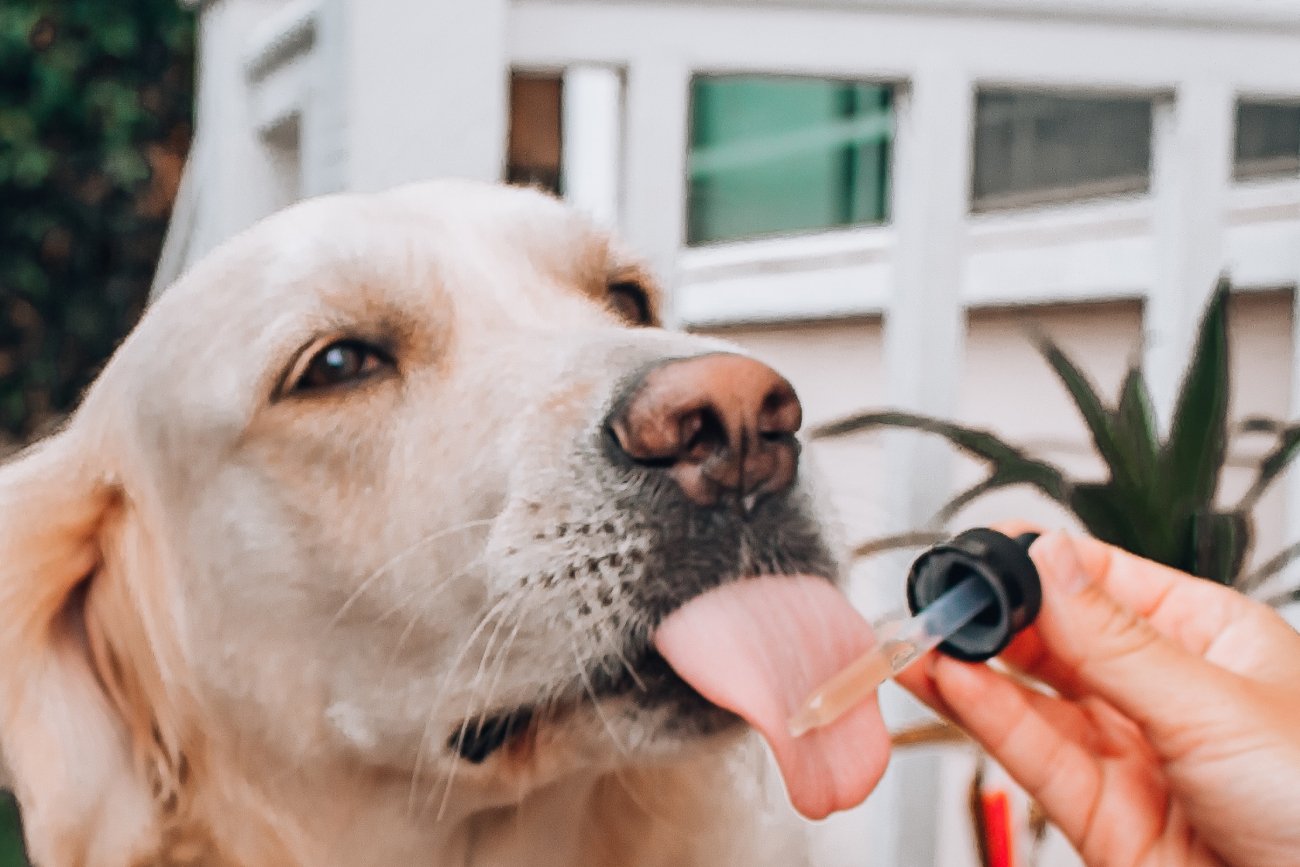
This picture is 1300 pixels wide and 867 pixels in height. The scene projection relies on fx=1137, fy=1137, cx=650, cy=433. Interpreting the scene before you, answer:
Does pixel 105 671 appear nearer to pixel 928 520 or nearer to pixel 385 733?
pixel 385 733

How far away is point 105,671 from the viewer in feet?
3.43

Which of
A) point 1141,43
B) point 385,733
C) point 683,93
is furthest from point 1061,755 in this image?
point 1141,43

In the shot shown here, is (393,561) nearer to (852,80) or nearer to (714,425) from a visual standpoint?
(714,425)

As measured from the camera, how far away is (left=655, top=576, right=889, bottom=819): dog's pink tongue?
0.73 m

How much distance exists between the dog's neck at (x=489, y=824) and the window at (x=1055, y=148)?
153 cm

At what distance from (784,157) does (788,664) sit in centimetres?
153

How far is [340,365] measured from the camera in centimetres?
96

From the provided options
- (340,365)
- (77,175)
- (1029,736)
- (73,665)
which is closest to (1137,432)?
(1029,736)

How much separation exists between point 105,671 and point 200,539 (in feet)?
0.59

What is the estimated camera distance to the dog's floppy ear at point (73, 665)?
0.98 metres

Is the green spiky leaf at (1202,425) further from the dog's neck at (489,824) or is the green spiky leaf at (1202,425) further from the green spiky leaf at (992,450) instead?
the dog's neck at (489,824)

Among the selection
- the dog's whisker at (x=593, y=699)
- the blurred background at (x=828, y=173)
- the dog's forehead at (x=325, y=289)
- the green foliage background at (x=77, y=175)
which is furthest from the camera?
the green foliage background at (x=77, y=175)

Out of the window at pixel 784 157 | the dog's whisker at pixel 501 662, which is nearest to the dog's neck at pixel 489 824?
the dog's whisker at pixel 501 662

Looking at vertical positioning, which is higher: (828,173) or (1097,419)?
(828,173)
